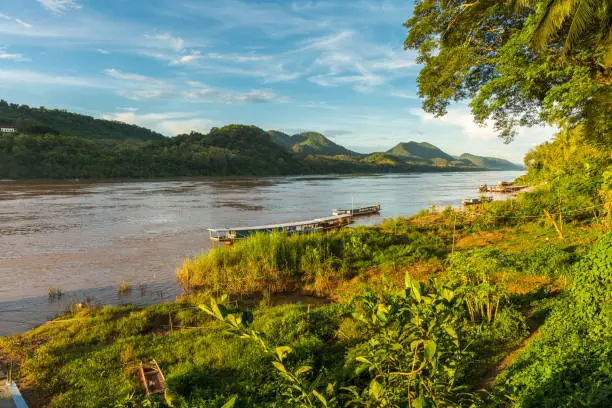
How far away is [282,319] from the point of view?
8148 millimetres

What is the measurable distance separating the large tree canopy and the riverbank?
4.42m

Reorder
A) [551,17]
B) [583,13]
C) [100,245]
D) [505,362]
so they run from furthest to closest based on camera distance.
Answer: [100,245], [583,13], [551,17], [505,362]

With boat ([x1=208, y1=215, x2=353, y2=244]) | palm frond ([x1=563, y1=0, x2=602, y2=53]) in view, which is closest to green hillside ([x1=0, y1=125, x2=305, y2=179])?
boat ([x1=208, y1=215, x2=353, y2=244])

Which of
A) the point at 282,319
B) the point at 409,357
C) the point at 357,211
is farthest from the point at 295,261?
the point at 357,211

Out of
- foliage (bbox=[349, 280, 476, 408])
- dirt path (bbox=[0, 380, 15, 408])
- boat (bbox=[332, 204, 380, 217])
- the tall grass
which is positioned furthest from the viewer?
boat (bbox=[332, 204, 380, 217])

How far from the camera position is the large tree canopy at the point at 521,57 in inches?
410

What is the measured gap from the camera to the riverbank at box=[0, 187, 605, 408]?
18.8ft

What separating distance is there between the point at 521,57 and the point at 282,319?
10649 millimetres

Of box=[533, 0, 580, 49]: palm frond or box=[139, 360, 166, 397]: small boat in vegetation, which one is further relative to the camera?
box=[533, 0, 580, 49]: palm frond

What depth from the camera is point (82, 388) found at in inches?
241

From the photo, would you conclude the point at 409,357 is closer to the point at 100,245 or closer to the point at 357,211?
the point at 100,245

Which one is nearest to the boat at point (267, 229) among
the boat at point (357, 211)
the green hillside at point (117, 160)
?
the boat at point (357, 211)

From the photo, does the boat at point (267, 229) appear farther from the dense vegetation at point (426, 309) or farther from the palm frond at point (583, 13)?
the palm frond at point (583, 13)

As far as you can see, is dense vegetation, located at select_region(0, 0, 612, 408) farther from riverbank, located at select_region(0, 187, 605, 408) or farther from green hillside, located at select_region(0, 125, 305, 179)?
green hillside, located at select_region(0, 125, 305, 179)
